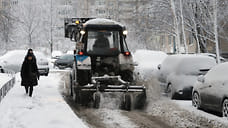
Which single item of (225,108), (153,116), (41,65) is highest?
(41,65)

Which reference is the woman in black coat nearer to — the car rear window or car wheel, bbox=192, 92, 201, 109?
the car rear window

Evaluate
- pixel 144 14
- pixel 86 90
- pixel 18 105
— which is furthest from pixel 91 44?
pixel 144 14

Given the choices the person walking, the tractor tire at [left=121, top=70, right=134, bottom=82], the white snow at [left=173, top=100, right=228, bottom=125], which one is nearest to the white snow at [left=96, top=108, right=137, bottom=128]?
the tractor tire at [left=121, top=70, right=134, bottom=82]

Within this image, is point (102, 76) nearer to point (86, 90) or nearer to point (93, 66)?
point (93, 66)

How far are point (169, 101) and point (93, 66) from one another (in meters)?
2.79

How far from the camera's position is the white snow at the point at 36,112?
Result: 8562 mm

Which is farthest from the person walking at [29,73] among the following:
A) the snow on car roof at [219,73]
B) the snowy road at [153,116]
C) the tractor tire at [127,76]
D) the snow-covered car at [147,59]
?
the snow-covered car at [147,59]

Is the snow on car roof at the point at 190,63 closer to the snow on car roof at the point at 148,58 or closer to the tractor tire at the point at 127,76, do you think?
the tractor tire at the point at 127,76

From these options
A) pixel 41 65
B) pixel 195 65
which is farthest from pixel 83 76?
pixel 41 65

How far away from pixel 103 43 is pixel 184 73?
115 inches

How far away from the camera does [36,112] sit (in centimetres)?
1011

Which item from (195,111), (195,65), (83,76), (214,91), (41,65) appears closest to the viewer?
(214,91)

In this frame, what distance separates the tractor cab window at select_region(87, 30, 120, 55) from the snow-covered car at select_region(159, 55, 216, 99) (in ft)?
7.24

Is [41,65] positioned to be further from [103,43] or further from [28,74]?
[103,43]
